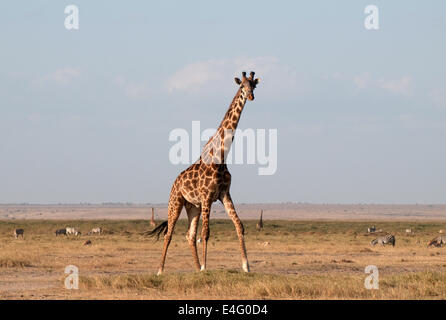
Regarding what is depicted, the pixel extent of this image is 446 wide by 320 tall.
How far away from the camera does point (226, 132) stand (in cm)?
1916

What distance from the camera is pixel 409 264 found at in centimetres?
2836

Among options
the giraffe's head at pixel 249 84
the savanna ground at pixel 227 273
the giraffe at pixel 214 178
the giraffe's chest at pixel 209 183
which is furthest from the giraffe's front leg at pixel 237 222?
the giraffe's head at pixel 249 84

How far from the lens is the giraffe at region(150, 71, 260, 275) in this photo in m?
18.7

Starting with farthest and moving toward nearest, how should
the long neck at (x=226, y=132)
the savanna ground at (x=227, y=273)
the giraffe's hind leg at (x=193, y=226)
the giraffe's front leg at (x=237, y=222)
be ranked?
the giraffe's hind leg at (x=193, y=226), the long neck at (x=226, y=132), the giraffe's front leg at (x=237, y=222), the savanna ground at (x=227, y=273)

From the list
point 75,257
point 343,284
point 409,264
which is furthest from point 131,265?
point 343,284

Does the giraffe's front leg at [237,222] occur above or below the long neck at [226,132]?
below

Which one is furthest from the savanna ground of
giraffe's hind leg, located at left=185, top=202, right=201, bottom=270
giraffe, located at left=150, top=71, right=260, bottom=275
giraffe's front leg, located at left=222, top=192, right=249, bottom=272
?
giraffe, located at left=150, top=71, right=260, bottom=275

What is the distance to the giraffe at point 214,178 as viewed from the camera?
18.7 metres

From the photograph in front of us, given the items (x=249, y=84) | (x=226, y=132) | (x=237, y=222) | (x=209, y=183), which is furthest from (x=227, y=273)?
(x=249, y=84)

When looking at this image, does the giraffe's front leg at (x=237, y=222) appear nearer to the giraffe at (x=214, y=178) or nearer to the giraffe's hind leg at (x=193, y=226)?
the giraffe at (x=214, y=178)

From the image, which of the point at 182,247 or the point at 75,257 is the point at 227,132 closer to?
Result: the point at 75,257

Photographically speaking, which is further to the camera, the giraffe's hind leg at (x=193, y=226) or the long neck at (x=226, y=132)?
the giraffe's hind leg at (x=193, y=226)
